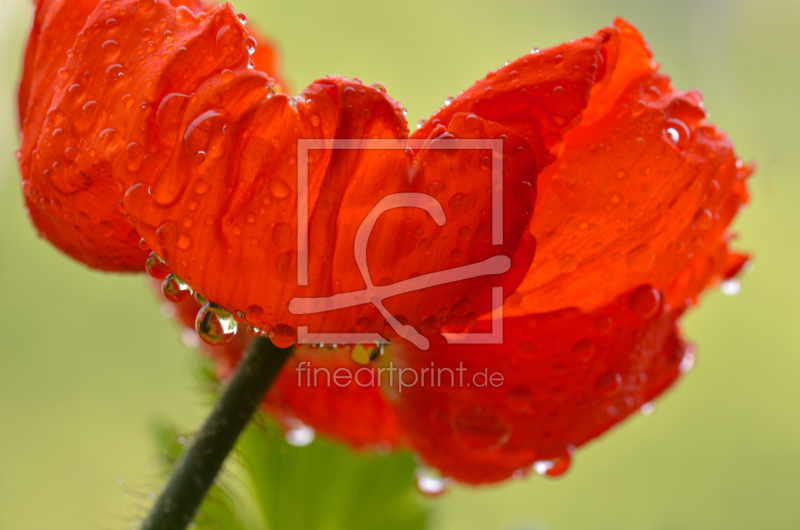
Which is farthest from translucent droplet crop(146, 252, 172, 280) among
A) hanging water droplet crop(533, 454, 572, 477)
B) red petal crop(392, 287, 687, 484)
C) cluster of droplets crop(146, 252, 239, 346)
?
hanging water droplet crop(533, 454, 572, 477)

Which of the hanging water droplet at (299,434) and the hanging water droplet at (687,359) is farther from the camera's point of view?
the hanging water droplet at (299,434)

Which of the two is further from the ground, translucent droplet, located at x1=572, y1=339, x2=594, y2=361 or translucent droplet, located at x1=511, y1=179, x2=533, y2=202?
translucent droplet, located at x1=511, y1=179, x2=533, y2=202

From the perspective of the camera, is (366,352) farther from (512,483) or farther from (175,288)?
(512,483)

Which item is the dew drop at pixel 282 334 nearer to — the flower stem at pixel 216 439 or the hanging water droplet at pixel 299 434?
the flower stem at pixel 216 439

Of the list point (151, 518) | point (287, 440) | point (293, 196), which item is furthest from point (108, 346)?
point (293, 196)

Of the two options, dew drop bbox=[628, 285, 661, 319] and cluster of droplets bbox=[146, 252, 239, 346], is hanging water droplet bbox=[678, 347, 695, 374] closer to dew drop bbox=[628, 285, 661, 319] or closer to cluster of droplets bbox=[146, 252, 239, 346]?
dew drop bbox=[628, 285, 661, 319]

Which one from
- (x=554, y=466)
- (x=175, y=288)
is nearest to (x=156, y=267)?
(x=175, y=288)

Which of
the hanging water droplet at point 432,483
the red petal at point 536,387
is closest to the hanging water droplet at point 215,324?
the red petal at point 536,387
